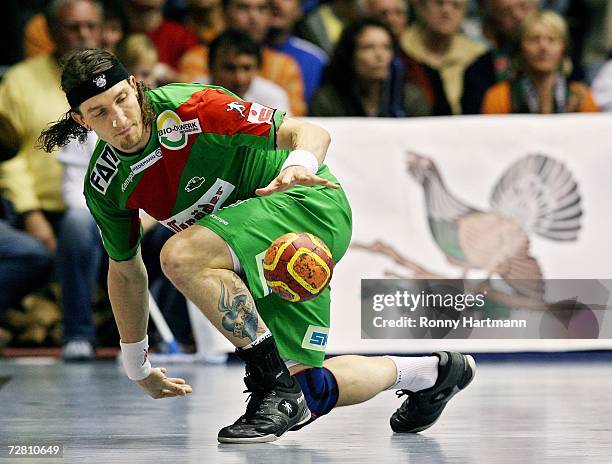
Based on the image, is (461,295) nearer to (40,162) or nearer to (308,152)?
(40,162)

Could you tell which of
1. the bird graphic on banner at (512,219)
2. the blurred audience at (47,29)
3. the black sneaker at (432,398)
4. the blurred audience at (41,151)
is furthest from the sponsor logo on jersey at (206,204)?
the blurred audience at (47,29)

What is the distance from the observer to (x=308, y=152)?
5.24m

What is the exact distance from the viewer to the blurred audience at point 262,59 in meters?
10.7

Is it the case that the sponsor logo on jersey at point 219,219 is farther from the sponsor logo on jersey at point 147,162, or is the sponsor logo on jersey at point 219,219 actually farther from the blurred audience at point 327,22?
the blurred audience at point 327,22

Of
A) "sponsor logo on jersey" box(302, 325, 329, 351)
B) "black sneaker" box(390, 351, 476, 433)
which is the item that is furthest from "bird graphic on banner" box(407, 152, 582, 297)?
"sponsor logo on jersey" box(302, 325, 329, 351)

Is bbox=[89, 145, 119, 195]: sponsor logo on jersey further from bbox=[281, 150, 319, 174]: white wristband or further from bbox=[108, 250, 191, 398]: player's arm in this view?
bbox=[281, 150, 319, 174]: white wristband

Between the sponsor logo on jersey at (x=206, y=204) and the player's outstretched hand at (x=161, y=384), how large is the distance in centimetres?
64

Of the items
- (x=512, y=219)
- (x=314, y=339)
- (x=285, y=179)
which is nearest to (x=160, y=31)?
(x=512, y=219)

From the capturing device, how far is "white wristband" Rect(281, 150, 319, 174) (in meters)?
5.10

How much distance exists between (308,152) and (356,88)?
514 centimetres

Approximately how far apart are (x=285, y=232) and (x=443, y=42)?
6.33 metres

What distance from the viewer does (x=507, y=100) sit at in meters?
10.5

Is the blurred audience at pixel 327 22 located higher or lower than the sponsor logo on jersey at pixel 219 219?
higher

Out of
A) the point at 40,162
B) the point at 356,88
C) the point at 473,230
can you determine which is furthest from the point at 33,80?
the point at 473,230
